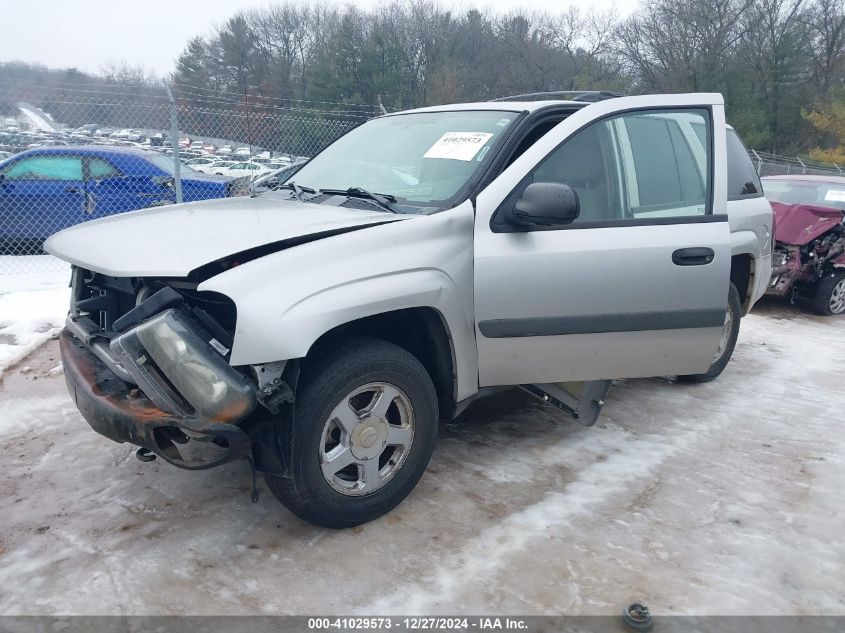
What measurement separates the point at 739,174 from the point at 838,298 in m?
3.79

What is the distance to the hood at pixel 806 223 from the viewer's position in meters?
7.02

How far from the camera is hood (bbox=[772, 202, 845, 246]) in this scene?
23.0 feet

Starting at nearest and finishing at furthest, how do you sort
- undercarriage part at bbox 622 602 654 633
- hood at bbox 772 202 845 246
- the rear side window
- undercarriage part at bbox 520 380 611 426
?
undercarriage part at bbox 622 602 654 633 < undercarriage part at bbox 520 380 611 426 < the rear side window < hood at bbox 772 202 845 246

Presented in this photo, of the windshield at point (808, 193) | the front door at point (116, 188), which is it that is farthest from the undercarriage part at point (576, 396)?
the front door at point (116, 188)

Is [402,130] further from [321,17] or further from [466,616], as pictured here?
[321,17]

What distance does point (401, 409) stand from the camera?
282 cm

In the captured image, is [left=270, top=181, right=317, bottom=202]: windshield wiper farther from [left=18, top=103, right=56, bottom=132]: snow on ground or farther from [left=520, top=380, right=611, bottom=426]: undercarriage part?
[left=18, top=103, right=56, bottom=132]: snow on ground

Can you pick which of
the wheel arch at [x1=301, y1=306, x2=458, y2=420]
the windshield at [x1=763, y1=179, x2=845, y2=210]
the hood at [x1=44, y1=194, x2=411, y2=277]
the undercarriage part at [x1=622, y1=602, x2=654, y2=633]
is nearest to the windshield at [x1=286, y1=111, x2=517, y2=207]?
the hood at [x1=44, y1=194, x2=411, y2=277]

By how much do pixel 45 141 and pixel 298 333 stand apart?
825cm

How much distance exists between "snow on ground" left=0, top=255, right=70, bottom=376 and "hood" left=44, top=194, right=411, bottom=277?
225 centimetres

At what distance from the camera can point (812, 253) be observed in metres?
7.22

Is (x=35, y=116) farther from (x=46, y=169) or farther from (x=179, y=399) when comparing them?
(x=179, y=399)

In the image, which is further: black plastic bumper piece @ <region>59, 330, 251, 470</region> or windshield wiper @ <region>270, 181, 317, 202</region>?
windshield wiper @ <region>270, 181, 317, 202</region>

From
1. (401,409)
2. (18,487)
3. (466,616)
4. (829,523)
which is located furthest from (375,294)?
(829,523)
